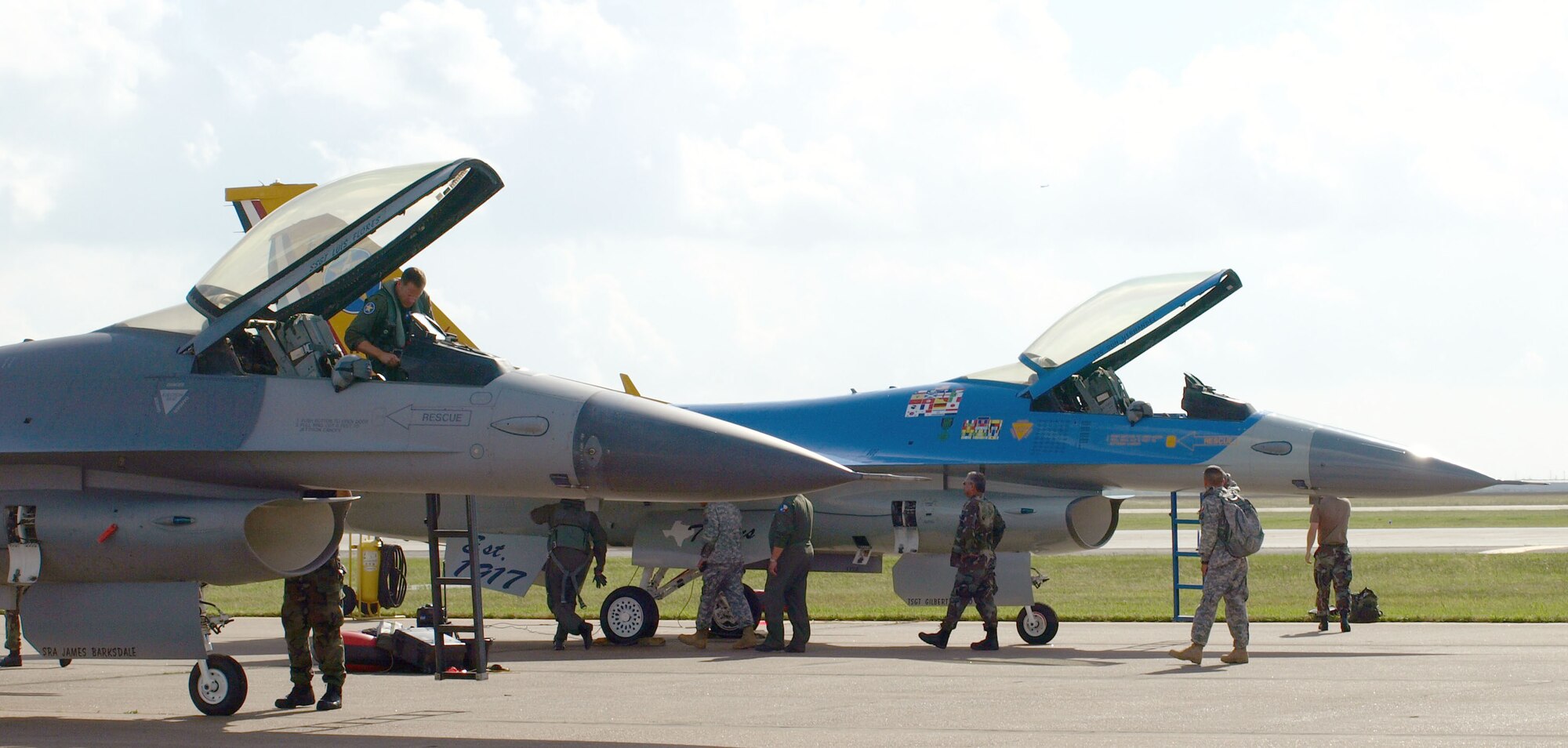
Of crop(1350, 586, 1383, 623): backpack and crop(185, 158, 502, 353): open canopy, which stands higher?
crop(185, 158, 502, 353): open canopy

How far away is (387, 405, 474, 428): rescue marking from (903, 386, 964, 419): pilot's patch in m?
7.89

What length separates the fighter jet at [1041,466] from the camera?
14.7 m

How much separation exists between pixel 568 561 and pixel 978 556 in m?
3.76

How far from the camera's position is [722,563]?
1494 cm

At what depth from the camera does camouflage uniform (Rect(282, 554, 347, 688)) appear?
9859 millimetres

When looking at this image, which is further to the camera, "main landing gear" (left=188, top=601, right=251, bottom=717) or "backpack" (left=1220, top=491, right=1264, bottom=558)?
"backpack" (left=1220, top=491, right=1264, bottom=558)

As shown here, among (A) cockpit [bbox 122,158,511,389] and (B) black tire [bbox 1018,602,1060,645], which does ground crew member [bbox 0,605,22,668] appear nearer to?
(A) cockpit [bbox 122,158,511,389]

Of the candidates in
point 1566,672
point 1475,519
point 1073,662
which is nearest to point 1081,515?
point 1073,662

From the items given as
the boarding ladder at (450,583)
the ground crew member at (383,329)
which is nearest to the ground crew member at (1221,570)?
the boarding ladder at (450,583)

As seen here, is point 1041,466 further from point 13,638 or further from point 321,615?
point 13,638

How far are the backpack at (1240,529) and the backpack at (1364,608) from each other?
5.10 metres

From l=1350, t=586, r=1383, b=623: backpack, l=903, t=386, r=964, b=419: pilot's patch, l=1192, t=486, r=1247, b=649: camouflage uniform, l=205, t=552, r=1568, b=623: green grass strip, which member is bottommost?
l=205, t=552, r=1568, b=623: green grass strip

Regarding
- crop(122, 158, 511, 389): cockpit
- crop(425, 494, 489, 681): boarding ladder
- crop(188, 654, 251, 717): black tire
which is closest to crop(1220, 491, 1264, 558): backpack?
crop(425, 494, 489, 681): boarding ladder

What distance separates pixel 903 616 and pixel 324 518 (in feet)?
32.4
